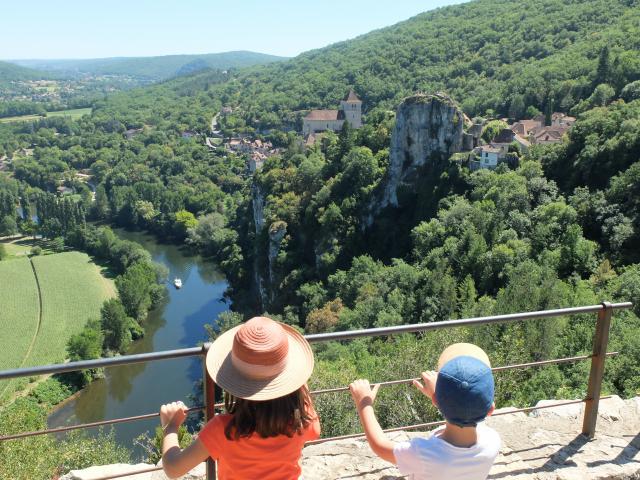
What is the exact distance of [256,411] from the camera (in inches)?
86.7

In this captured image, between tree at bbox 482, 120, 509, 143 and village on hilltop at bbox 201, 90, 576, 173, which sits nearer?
village on hilltop at bbox 201, 90, 576, 173

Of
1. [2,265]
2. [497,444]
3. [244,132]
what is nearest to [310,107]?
[244,132]

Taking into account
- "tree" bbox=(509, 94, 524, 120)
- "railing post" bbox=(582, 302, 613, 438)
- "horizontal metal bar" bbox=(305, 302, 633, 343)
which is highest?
"tree" bbox=(509, 94, 524, 120)

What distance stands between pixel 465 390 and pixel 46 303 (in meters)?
47.9

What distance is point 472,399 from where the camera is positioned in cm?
206

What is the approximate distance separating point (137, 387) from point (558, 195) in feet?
93.9

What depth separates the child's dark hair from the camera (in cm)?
220

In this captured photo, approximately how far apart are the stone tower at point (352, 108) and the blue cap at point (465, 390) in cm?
8592

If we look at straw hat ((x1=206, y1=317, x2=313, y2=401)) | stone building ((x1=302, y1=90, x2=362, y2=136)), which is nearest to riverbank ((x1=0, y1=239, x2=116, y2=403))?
straw hat ((x1=206, y1=317, x2=313, y2=401))

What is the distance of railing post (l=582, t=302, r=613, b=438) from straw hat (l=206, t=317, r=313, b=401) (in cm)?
237

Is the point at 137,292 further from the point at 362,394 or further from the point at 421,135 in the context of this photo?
the point at 362,394

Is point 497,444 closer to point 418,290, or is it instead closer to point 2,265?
point 418,290

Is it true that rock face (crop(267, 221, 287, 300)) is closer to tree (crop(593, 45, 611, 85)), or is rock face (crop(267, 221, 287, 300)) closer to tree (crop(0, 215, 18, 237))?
tree (crop(593, 45, 611, 85))

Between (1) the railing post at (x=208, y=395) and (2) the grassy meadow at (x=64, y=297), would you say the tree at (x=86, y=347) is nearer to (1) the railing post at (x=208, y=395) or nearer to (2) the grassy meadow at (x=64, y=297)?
(2) the grassy meadow at (x=64, y=297)
